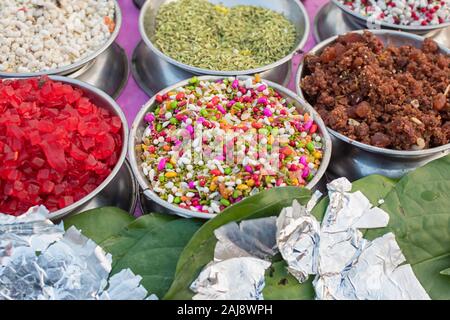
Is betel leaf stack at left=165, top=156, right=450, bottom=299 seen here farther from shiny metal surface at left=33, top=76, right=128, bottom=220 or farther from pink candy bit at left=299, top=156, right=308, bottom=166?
shiny metal surface at left=33, top=76, right=128, bottom=220

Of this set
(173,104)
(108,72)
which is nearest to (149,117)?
(173,104)

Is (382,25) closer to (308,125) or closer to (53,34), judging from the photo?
(308,125)

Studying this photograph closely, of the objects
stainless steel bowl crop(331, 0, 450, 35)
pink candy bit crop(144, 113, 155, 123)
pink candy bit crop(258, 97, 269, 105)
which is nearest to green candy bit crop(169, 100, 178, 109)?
pink candy bit crop(144, 113, 155, 123)

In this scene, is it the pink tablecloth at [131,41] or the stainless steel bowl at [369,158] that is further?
the pink tablecloth at [131,41]

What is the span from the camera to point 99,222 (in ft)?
5.42

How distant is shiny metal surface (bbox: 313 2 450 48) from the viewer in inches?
97.3

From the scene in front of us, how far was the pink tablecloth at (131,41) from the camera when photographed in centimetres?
223

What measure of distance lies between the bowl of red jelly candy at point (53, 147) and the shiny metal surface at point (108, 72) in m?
0.30

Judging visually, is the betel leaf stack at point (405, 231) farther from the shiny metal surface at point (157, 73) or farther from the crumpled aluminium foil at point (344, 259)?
the shiny metal surface at point (157, 73)

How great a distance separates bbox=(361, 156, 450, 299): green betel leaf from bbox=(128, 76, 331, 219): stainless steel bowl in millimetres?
257

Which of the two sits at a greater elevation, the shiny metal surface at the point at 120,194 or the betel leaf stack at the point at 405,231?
the betel leaf stack at the point at 405,231

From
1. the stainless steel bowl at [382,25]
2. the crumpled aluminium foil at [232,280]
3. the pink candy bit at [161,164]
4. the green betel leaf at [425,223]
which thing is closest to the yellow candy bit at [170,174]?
the pink candy bit at [161,164]

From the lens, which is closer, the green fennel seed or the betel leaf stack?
the betel leaf stack

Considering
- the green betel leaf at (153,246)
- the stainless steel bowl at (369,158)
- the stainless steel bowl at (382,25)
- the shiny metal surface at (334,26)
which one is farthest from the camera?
the shiny metal surface at (334,26)
